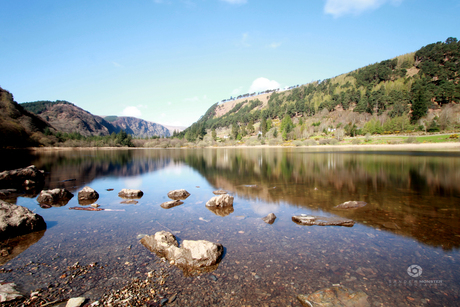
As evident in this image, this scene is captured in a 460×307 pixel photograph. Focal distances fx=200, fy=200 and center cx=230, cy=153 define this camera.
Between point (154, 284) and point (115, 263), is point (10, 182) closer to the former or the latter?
point (115, 263)

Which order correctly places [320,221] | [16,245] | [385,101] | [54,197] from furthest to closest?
[385,101]
[54,197]
[320,221]
[16,245]

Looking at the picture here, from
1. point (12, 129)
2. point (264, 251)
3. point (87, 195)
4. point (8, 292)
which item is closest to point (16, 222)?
point (8, 292)

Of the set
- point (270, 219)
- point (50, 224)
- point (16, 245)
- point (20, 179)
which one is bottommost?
point (270, 219)

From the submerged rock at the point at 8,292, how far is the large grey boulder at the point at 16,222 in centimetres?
383

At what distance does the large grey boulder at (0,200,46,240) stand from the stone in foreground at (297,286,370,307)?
376 inches

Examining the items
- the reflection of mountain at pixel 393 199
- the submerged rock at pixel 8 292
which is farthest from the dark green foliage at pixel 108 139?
the submerged rock at pixel 8 292

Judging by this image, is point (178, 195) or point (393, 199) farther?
point (178, 195)

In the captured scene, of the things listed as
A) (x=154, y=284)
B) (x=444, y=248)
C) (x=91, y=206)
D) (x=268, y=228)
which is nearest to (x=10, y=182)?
(x=91, y=206)

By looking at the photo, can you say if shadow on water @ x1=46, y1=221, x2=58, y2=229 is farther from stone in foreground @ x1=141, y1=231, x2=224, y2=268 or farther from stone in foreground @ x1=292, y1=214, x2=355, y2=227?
stone in foreground @ x1=292, y1=214, x2=355, y2=227

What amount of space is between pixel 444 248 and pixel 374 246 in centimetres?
202

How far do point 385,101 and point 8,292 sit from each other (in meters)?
169

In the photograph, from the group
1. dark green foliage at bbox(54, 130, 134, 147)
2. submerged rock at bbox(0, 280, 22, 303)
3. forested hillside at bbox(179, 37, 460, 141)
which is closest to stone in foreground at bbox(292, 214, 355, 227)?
submerged rock at bbox(0, 280, 22, 303)

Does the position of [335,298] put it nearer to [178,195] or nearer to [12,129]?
[178,195]

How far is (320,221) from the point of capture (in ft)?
27.1
